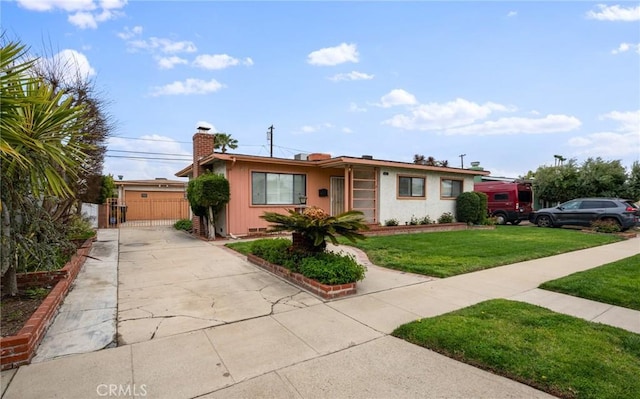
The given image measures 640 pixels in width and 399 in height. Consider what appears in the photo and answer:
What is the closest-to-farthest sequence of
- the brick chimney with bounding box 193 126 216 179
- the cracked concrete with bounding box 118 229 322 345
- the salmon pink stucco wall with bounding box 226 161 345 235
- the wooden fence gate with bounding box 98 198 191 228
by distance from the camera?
the cracked concrete with bounding box 118 229 322 345, the salmon pink stucco wall with bounding box 226 161 345 235, the brick chimney with bounding box 193 126 216 179, the wooden fence gate with bounding box 98 198 191 228

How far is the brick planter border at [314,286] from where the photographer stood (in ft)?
15.8

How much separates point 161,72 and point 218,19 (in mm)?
5032

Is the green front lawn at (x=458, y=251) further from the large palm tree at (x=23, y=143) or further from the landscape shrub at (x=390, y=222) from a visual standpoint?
the large palm tree at (x=23, y=143)

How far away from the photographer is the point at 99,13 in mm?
7789

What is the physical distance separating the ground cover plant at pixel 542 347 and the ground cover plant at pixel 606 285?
4.35 ft

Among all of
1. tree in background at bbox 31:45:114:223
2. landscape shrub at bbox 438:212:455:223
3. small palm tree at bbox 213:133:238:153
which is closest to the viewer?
tree in background at bbox 31:45:114:223

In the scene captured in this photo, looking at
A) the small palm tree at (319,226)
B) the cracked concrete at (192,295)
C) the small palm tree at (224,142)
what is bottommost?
the cracked concrete at (192,295)

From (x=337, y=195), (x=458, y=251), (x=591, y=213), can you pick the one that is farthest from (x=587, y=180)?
(x=458, y=251)

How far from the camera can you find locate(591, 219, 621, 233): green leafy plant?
1315 centimetres

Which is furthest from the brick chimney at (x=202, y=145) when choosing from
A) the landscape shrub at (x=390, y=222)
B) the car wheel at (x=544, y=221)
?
the car wheel at (x=544, y=221)

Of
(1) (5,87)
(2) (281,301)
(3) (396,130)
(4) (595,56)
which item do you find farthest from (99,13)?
(3) (396,130)

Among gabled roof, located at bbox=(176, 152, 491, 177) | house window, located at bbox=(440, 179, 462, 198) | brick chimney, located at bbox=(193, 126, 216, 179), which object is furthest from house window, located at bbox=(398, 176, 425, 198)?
brick chimney, located at bbox=(193, 126, 216, 179)

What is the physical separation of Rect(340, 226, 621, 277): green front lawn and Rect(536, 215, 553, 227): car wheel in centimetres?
442

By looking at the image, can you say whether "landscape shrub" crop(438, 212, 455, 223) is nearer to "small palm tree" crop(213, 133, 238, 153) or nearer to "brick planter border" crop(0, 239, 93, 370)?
"brick planter border" crop(0, 239, 93, 370)
